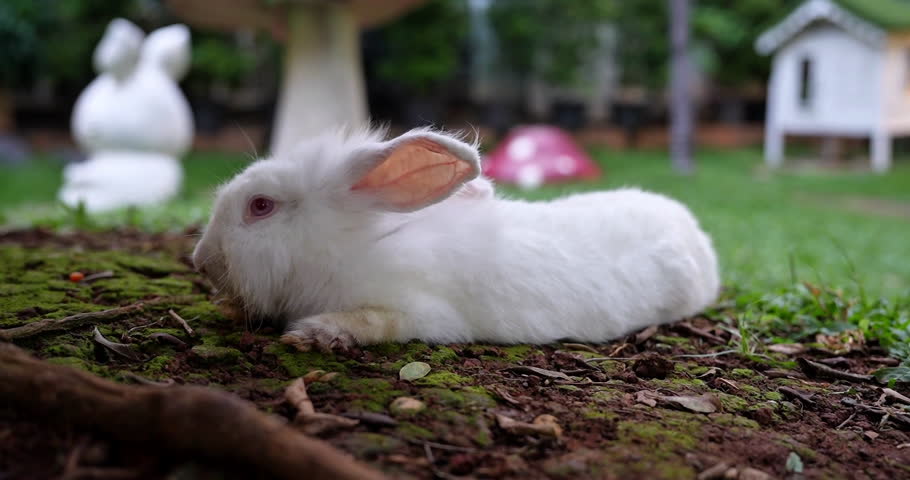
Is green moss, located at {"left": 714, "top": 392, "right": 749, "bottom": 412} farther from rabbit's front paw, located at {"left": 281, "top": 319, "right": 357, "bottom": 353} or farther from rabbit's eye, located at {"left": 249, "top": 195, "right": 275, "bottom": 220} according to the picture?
rabbit's eye, located at {"left": 249, "top": 195, "right": 275, "bottom": 220}

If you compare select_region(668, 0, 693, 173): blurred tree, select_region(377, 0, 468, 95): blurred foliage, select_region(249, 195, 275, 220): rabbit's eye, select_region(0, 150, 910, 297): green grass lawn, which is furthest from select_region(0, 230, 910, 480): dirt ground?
select_region(377, 0, 468, 95): blurred foliage

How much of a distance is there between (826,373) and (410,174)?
4.81 ft

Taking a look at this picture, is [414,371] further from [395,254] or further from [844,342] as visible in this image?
[844,342]

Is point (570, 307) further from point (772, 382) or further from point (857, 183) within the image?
point (857, 183)

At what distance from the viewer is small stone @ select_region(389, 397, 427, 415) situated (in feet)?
5.96

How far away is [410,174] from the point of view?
236 cm

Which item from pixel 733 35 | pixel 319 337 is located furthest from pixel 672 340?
pixel 733 35

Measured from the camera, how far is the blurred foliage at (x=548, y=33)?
14.5m

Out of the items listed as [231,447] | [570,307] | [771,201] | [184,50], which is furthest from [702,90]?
[231,447]

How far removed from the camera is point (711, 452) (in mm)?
1799

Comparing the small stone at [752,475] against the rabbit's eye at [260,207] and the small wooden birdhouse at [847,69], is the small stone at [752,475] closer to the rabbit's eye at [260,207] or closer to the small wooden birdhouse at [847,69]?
the rabbit's eye at [260,207]

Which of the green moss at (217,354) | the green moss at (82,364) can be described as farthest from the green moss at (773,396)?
the green moss at (82,364)

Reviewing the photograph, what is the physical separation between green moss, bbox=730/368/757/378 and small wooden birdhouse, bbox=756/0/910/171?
11.0 metres

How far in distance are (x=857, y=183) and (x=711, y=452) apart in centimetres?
1034
